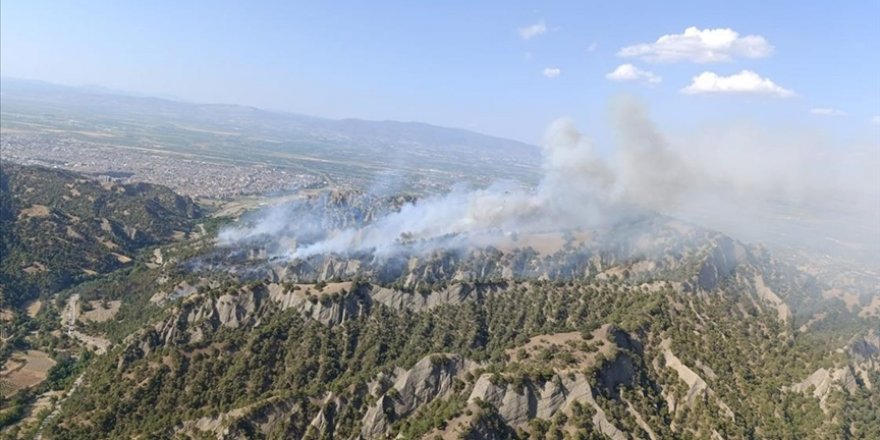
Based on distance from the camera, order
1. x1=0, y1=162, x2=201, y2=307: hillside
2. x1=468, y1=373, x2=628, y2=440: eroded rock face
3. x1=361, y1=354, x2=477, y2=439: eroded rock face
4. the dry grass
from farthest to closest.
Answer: x1=0, y1=162, x2=201, y2=307: hillside, the dry grass, x1=361, y1=354, x2=477, y2=439: eroded rock face, x1=468, y1=373, x2=628, y2=440: eroded rock face

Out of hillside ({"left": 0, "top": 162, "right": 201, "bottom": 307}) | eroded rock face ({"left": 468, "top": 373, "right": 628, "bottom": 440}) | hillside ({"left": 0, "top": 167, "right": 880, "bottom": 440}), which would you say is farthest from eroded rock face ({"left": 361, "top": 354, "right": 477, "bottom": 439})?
hillside ({"left": 0, "top": 162, "right": 201, "bottom": 307})

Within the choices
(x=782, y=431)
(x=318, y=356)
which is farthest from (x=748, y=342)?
(x=318, y=356)

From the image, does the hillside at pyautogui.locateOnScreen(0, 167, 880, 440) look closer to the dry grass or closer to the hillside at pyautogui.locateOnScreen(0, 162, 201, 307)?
the dry grass

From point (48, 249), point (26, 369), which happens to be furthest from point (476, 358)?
point (48, 249)

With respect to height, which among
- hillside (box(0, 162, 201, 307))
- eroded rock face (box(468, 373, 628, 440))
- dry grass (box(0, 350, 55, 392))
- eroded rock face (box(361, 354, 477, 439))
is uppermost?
eroded rock face (box(468, 373, 628, 440))

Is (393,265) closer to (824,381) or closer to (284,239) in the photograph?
(284,239)

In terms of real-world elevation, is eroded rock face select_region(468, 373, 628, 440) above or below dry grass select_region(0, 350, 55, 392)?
above

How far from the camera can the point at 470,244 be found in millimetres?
164500

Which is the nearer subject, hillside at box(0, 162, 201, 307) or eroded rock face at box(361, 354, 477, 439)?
eroded rock face at box(361, 354, 477, 439)

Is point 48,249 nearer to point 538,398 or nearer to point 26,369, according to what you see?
point 26,369

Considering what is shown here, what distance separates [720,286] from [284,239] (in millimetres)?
117993

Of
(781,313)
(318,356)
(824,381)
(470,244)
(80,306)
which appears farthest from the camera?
(470,244)

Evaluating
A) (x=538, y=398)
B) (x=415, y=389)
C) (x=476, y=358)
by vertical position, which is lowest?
(x=415, y=389)

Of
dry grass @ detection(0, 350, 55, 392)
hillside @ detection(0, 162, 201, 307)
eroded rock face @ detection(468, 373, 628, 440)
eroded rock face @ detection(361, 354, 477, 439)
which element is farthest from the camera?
hillside @ detection(0, 162, 201, 307)
